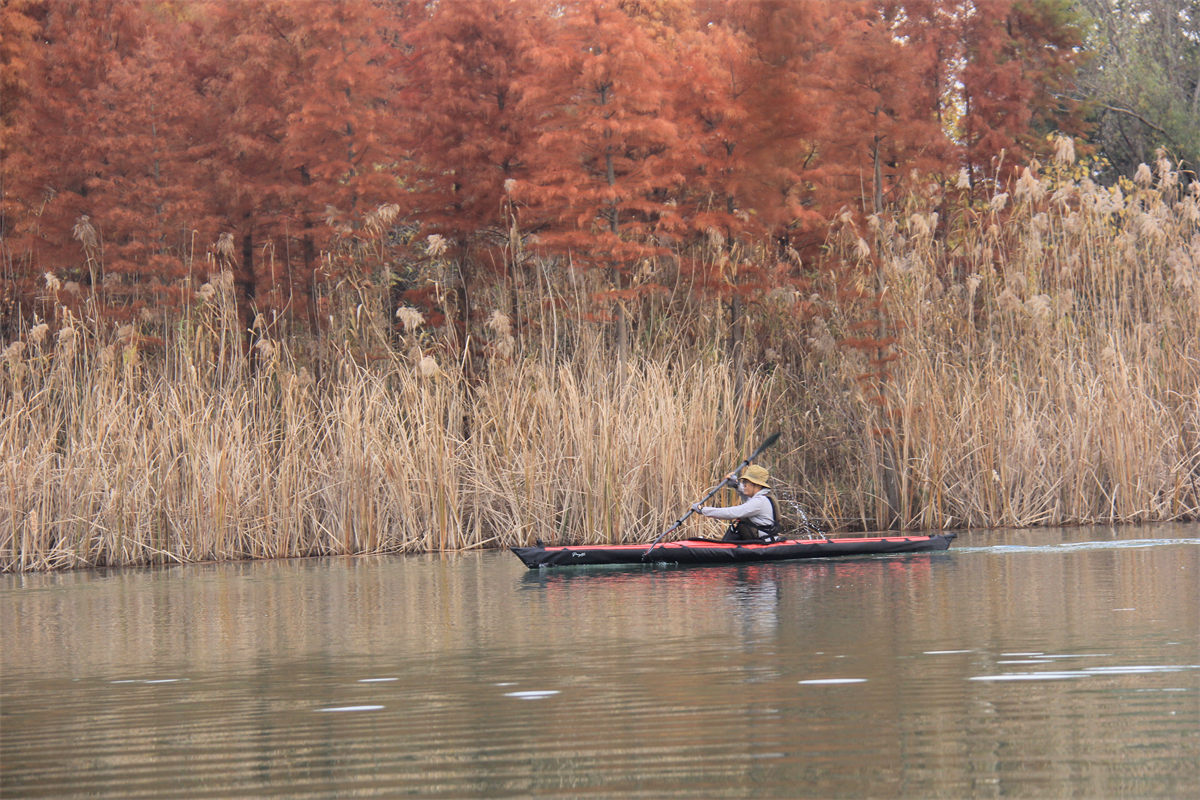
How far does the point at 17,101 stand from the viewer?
19234mm

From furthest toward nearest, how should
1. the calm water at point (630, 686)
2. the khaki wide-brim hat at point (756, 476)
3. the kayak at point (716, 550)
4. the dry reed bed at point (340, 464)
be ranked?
the dry reed bed at point (340, 464), the khaki wide-brim hat at point (756, 476), the kayak at point (716, 550), the calm water at point (630, 686)

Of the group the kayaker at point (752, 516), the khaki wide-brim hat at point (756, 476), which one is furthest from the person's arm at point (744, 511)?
the khaki wide-brim hat at point (756, 476)

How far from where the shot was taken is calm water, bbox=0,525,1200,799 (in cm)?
474

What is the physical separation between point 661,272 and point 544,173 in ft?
6.81

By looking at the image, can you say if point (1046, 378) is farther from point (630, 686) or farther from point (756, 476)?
point (630, 686)

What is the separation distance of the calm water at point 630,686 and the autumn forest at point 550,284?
311cm

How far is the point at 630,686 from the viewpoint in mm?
6430

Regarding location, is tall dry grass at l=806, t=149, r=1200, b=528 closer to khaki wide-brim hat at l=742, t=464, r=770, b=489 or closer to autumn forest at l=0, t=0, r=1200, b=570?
autumn forest at l=0, t=0, r=1200, b=570

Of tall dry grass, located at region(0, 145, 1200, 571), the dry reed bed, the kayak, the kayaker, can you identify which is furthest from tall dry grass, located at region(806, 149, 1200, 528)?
the kayak

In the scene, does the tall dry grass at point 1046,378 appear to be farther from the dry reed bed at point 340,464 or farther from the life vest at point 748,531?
the life vest at point 748,531

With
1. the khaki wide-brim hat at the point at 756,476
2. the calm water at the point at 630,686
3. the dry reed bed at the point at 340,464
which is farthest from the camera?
the dry reed bed at the point at 340,464

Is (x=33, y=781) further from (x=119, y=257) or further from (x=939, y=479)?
(x=119, y=257)

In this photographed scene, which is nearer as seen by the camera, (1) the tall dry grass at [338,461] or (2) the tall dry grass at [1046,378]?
(1) the tall dry grass at [338,461]

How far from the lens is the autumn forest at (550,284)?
14586 mm
